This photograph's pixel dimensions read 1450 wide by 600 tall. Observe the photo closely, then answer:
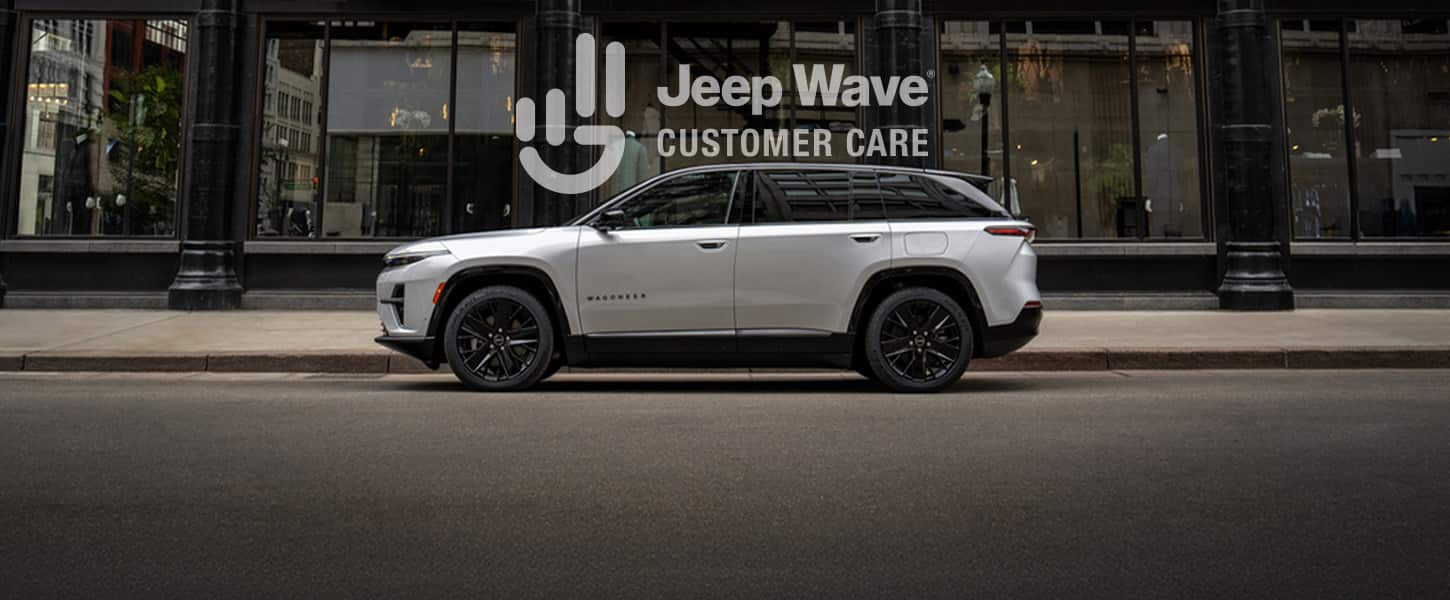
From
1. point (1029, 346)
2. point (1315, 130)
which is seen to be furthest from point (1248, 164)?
point (1029, 346)

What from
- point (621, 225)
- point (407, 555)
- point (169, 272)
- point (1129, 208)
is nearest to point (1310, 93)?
point (1129, 208)

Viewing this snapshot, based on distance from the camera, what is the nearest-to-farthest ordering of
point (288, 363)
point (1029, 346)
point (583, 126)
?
1. point (288, 363)
2. point (1029, 346)
3. point (583, 126)

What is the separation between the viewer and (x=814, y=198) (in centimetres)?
740

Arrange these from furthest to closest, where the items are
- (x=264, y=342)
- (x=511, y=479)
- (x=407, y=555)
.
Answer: (x=264, y=342) < (x=511, y=479) < (x=407, y=555)

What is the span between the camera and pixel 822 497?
12.7ft

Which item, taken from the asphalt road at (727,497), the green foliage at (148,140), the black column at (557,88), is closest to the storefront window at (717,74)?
the black column at (557,88)

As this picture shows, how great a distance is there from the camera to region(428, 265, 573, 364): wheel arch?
721 cm

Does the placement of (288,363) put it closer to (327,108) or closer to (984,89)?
(327,108)

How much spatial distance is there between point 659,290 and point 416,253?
72.6 inches

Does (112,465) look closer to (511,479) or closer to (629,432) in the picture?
(511,479)

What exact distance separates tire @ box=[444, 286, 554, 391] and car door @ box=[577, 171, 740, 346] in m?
0.37

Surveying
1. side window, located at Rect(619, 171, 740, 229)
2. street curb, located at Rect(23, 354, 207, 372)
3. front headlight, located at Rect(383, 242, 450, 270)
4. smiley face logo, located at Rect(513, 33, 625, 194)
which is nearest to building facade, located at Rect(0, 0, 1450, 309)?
smiley face logo, located at Rect(513, 33, 625, 194)

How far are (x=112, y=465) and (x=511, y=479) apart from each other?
1.89 meters

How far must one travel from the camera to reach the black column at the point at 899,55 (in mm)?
13969
